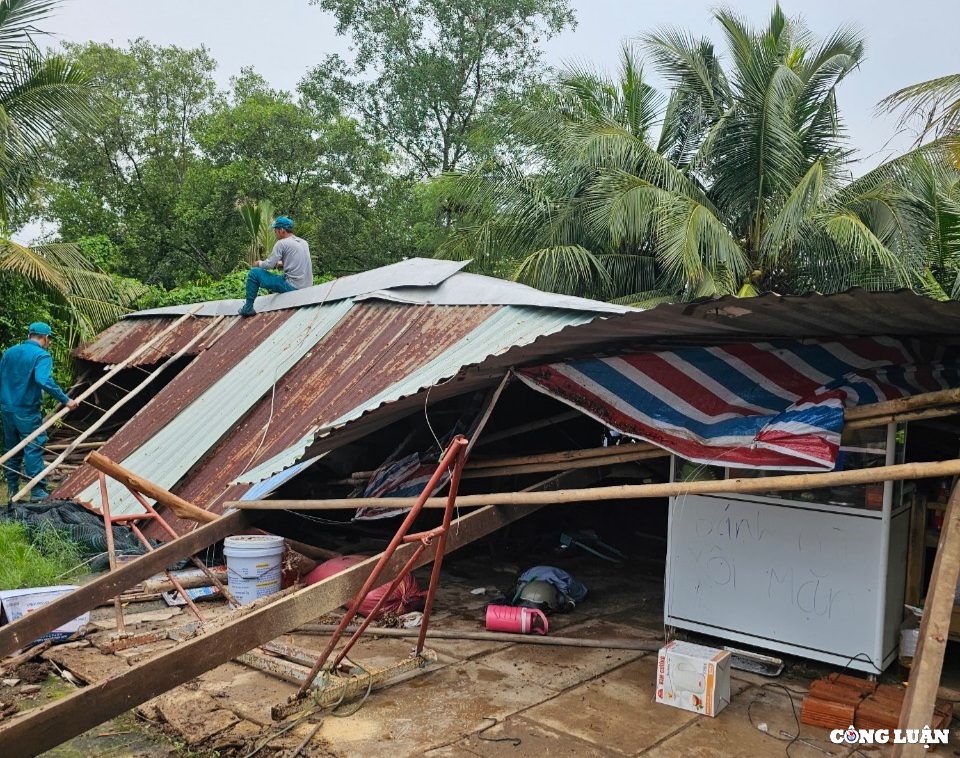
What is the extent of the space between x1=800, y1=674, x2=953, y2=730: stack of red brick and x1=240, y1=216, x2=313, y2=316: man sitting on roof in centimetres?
851

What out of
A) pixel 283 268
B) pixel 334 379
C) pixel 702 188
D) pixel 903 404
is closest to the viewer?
pixel 903 404

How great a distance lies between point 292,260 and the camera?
11.2m

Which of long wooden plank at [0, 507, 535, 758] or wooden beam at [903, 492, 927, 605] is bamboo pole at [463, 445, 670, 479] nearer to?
long wooden plank at [0, 507, 535, 758]

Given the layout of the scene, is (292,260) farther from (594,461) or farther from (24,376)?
(594,461)

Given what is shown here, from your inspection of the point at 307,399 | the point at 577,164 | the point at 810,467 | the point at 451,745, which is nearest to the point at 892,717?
the point at 810,467

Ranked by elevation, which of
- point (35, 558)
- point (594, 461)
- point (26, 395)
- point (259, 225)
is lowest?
point (35, 558)

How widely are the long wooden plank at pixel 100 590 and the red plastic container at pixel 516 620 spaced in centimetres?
213

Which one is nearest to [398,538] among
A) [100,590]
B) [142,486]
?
[100,590]

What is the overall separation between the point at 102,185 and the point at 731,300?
27.7 metres

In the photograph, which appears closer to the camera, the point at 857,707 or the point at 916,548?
the point at 857,707

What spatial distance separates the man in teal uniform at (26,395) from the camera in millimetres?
10297

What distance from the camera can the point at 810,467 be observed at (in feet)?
14.9

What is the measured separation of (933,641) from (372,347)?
248 inches

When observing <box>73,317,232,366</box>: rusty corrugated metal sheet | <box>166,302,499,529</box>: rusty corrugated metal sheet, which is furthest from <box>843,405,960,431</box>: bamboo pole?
<box>73,317,232,366</box>: rusty corrugated metal sheet
